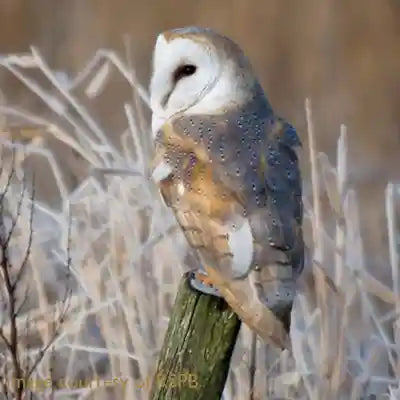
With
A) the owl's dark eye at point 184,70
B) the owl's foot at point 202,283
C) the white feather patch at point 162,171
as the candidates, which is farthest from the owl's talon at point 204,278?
the owl's dark eye at point 184,70

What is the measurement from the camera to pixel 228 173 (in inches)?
30.6

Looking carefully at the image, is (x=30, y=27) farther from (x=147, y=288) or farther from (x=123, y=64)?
(x=147, y=288)

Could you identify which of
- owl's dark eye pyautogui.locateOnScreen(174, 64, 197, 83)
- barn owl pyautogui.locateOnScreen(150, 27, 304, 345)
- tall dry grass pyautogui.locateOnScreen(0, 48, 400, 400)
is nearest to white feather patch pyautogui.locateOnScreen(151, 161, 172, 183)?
barn owl pyautogui.locateOnScreen(150, 27, 304, 345)

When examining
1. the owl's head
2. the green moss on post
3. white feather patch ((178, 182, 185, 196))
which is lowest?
the green moss on post

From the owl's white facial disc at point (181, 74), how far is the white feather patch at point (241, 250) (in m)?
0.18

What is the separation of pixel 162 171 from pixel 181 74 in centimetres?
12

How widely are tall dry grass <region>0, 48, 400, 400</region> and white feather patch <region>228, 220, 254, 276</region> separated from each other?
439 mm

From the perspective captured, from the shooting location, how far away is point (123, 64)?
1.25m

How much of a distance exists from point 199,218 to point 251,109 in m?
0.16

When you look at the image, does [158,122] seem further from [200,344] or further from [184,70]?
[200,344]

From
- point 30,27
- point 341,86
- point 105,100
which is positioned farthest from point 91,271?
Result: point 341,86

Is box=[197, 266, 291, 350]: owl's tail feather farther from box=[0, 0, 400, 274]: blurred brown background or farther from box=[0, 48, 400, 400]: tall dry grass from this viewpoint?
box=[0, 0, 400, 274]: blurred brown background

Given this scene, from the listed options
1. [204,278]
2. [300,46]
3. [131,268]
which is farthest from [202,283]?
[300,46]

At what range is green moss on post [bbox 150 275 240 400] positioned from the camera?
2.39 ft
